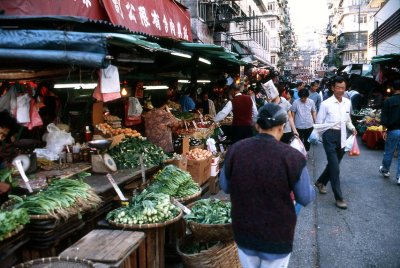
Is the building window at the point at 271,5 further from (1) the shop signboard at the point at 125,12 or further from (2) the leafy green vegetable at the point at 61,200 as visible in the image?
(2) the leafy green vegetable at the point at 61,200

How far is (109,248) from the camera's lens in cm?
381

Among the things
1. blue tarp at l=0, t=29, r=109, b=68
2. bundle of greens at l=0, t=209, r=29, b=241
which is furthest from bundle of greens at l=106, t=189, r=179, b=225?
blue tarp at l=0, t=29, r=109, b=68

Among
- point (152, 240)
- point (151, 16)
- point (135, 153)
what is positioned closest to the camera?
point (152, 240)

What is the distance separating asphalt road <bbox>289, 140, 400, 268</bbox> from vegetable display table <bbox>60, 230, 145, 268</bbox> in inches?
94.1

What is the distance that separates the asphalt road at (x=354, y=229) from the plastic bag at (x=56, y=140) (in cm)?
466

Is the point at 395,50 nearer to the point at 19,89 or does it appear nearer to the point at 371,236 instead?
the point at 371,236

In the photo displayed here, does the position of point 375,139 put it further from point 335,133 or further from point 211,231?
point 211,231

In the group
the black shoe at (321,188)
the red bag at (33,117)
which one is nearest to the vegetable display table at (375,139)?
the black shoe at (321,188)

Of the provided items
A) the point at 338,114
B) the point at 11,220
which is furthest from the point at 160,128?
the point at 11,220

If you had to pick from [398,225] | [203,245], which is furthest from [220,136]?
[203,245]

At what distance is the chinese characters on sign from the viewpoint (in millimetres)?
9602

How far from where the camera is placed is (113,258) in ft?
11.8

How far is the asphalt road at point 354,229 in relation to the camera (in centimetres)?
544

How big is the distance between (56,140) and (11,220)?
380cm
